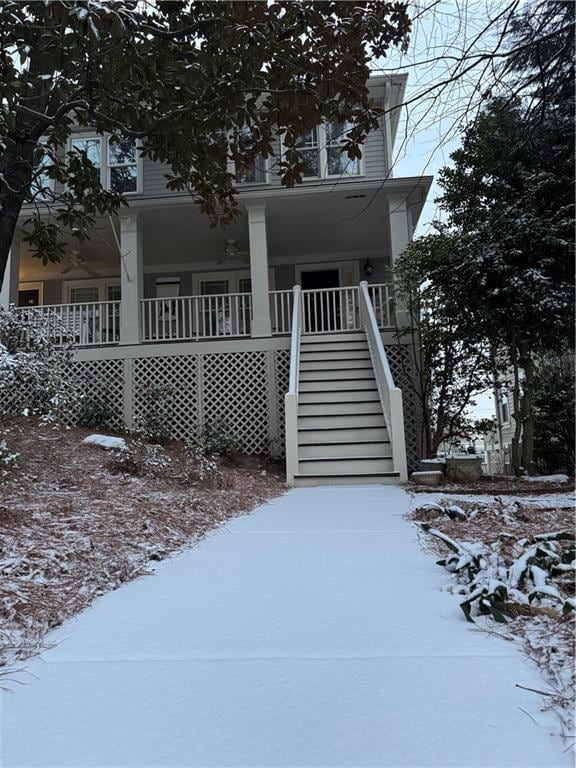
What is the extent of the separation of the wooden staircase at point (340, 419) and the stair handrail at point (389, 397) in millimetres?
136

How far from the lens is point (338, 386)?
8398 millimetres

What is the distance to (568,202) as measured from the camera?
667cm

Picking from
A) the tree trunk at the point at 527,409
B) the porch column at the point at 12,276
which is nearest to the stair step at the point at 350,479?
the tree trunk at the point at 527,409

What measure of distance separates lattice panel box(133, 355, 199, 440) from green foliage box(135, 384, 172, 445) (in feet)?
0.13

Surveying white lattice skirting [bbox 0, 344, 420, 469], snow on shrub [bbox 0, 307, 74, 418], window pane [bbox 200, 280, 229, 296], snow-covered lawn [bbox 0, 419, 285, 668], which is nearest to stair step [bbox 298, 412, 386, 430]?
snow-covered lawn [bbox 0, 419, 285, 668]

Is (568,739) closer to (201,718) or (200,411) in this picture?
(201,718)

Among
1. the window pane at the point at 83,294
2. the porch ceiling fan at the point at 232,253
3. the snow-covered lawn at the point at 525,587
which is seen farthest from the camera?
the window pane at the point at 83,294

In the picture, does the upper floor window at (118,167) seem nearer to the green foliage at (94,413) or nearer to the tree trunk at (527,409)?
the green foliage at (94,413)

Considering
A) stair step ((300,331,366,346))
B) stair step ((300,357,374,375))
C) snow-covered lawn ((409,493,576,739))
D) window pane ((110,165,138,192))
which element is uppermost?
window pane ((110,165,138,192))

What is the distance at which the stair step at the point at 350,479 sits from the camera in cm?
679

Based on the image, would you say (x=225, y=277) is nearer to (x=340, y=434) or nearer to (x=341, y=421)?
(x=341, y=421)

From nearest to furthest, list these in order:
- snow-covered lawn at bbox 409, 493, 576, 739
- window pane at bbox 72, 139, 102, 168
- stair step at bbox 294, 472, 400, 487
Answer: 1. snow-covered lawn at bbox 409, 493, 576, 739
2. stair step at bbox 294, 472, 400, 487
3. window pane at bbox 72, 139, 102, 168

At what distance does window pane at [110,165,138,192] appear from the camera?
36.4ft

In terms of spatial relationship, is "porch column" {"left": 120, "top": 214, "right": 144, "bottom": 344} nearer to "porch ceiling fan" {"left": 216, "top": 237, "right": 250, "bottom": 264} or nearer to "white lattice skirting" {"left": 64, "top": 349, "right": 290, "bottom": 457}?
"white lattice skirting" {"left": 64, "top": 349, "right": 290, "bottom": 457}
